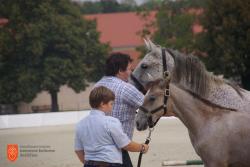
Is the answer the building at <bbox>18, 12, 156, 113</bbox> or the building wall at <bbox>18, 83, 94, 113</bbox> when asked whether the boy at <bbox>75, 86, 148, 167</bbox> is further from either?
the building wall at <bbox>18, 83, 94, 113</bbox>

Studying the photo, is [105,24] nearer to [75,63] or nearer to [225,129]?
[75,63]

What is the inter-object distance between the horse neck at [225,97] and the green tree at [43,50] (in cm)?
4135

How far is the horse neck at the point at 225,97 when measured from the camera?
19.0 ft

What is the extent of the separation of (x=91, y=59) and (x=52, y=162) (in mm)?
39260

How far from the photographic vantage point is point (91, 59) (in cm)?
5262

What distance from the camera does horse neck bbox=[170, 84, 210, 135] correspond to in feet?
19.3

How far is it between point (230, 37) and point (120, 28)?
118 ft

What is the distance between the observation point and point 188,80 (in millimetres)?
5879

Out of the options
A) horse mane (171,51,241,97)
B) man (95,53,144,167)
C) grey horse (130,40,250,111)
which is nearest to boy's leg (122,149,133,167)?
man (95,53,144,167)

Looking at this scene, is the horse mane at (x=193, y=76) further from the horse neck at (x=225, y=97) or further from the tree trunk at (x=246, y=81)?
the tree trunk at (x=246, y=81)

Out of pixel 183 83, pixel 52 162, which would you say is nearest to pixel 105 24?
pixel 52 162

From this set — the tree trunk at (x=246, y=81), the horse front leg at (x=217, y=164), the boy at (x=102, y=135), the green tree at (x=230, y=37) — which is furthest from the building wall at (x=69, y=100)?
the boy at (x=102, y=135)

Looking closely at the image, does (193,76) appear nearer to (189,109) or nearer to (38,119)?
(189,109)

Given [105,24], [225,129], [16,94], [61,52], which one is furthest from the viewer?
[105,24]
